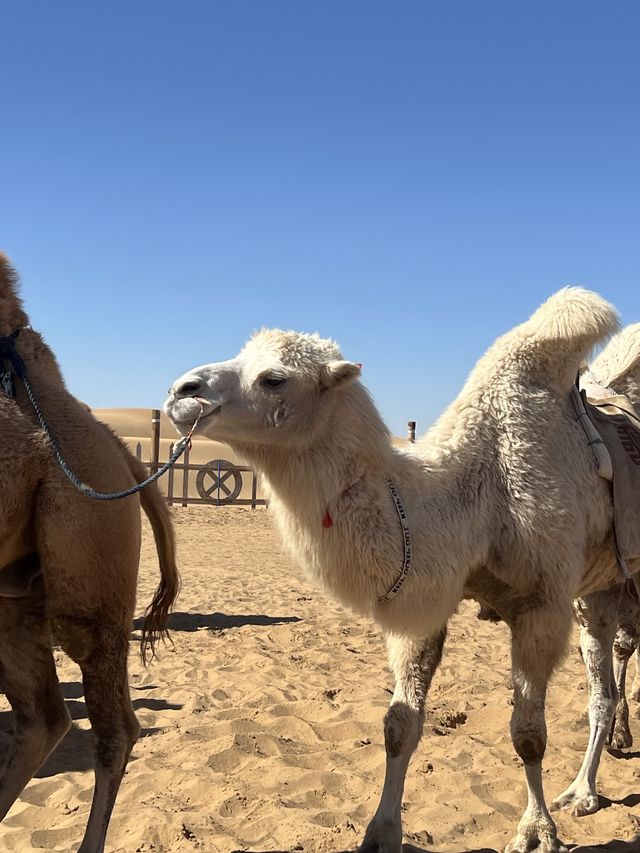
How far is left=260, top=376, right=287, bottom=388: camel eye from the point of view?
120 inches

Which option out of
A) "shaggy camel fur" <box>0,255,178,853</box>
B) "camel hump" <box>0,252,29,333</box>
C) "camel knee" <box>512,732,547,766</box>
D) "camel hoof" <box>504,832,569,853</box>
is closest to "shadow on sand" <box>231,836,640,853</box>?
"camel hoof" <box>504,832,569,853</box>

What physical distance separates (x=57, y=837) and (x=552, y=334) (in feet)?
10.3

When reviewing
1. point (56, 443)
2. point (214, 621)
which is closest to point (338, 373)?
point (56, 443)

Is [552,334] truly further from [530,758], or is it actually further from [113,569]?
[113,569]

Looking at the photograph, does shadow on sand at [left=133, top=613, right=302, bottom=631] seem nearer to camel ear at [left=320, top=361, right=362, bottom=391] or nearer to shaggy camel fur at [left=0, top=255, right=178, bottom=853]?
shaggy camel fur at [left=0, top=255, right=178, bottom=853]

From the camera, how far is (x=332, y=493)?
121 inches

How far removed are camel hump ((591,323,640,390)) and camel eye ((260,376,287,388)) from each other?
8.25ft

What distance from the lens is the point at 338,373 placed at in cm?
308

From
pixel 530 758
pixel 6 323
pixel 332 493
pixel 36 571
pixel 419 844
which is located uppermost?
pixel 6 323

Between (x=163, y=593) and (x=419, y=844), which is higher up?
(x=163, y=593)

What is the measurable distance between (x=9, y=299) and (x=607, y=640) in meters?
3.65

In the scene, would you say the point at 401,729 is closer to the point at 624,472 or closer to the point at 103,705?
the point at 103,705

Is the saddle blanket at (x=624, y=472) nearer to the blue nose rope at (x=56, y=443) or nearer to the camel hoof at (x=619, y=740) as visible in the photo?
the camel hoof at (x=619, y=740)

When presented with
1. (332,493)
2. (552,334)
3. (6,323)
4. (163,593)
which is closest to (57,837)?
(163,593)
